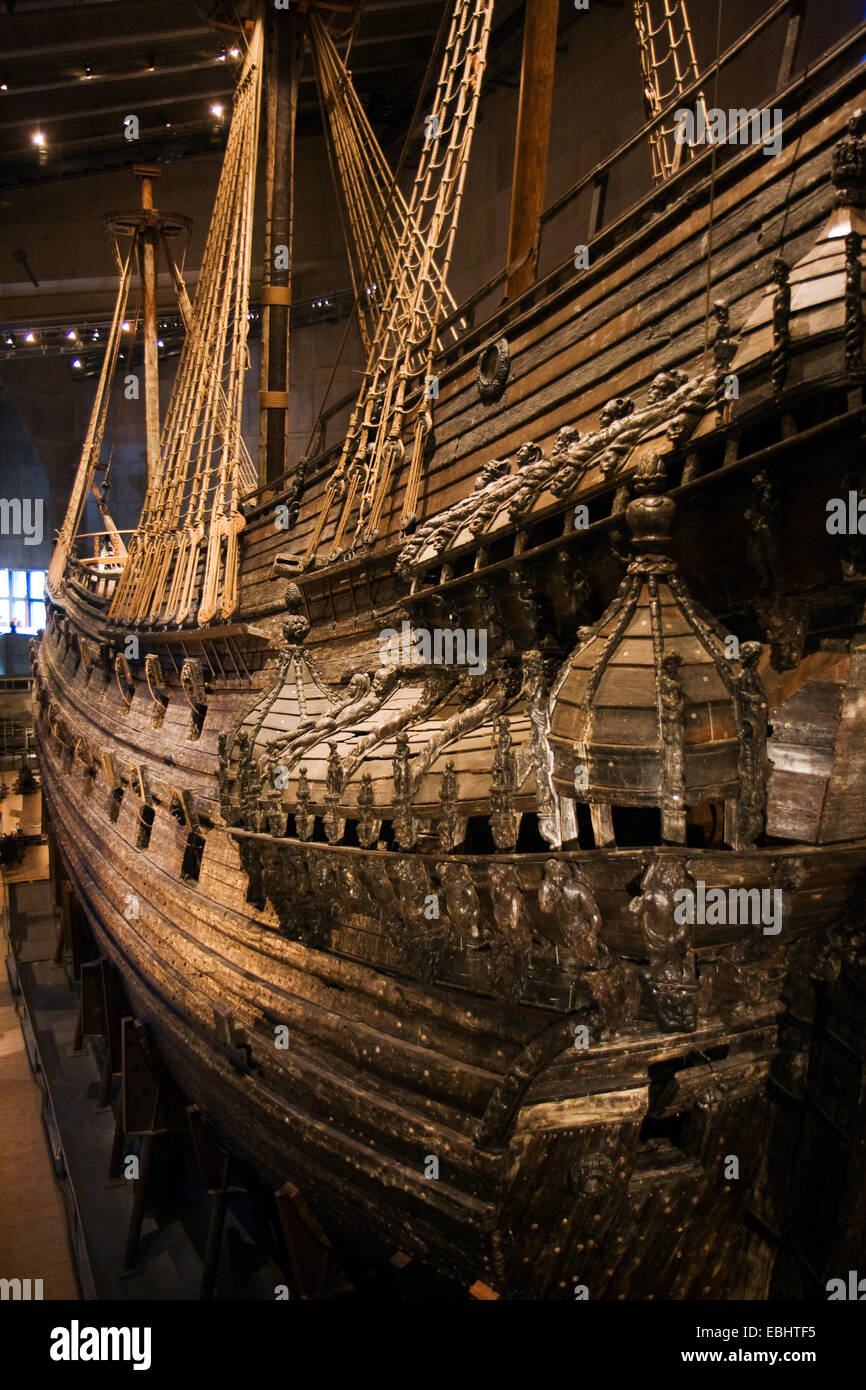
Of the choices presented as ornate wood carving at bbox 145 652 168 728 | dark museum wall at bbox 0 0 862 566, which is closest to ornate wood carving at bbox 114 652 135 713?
ornate wood carving at bbox 145 652 168 728

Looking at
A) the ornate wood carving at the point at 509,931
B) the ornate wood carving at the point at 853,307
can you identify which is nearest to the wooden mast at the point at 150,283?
the ornate wood carving at the point at 509,931

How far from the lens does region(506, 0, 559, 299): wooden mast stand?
4.72m

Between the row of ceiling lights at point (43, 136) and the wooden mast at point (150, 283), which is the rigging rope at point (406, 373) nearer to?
the wooden mast at point (150, 283)

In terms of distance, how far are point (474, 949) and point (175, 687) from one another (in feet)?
14.5

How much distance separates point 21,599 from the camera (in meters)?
20.1

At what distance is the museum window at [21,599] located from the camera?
65.0 feet

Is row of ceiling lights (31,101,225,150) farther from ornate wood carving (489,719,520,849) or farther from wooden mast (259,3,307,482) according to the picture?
ornate wood carving (489,719,520,849)

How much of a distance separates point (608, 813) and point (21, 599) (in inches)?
802

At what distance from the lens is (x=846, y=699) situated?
200 cm

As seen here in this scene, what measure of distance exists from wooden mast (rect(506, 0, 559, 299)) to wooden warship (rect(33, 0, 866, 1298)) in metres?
1.26

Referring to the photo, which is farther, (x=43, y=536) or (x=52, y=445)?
(x=43, y=536)

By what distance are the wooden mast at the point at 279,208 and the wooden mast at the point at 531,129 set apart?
3.06 meters


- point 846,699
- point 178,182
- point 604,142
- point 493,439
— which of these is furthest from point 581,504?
point 178,182
